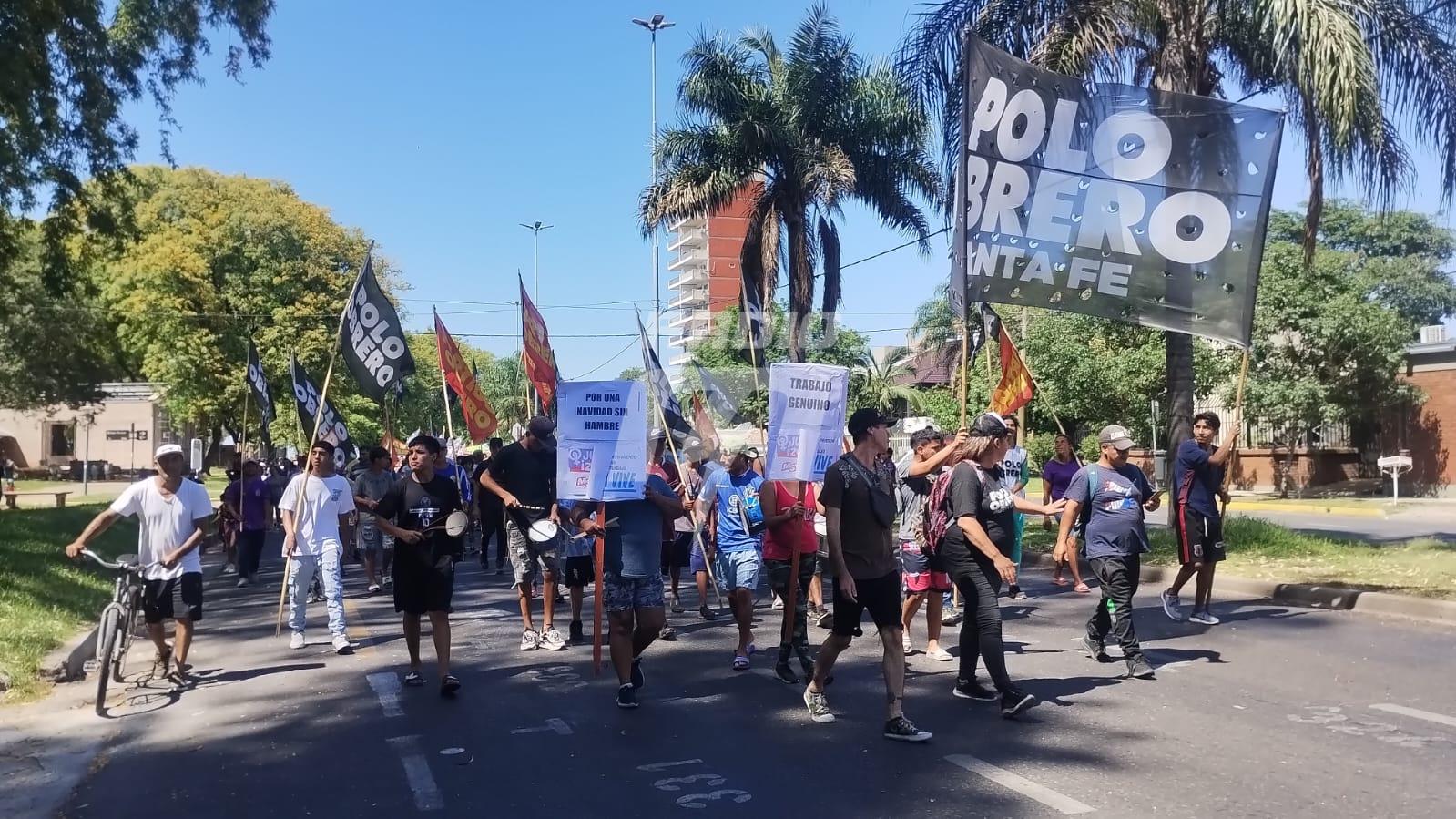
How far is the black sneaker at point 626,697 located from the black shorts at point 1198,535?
498cm

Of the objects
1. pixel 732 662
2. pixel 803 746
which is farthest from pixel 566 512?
pixel 803 746

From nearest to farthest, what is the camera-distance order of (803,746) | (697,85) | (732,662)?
(803,746)
(732,662)
(697,85)

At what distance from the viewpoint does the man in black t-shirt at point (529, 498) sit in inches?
370

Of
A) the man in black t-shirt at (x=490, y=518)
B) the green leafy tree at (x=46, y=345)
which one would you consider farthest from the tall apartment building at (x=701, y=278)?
the man in black t-shirt at (x=490, y=518)

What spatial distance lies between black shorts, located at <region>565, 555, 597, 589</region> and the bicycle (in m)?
3.07

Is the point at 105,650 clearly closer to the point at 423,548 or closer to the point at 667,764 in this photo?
the point at 423,548

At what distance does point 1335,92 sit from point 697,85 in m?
13.3

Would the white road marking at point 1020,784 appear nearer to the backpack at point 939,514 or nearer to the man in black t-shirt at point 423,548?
the backpack at point 939,514

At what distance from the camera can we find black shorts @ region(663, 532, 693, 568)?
11406mm

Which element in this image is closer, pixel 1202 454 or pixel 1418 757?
pixel 1418 757

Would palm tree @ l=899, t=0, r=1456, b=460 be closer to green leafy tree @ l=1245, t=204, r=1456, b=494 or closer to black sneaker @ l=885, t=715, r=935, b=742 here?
black sneaker @ l=885, t=715, r=935, b=742

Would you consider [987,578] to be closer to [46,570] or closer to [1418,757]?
[1418,757]

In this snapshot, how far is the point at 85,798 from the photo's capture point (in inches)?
229

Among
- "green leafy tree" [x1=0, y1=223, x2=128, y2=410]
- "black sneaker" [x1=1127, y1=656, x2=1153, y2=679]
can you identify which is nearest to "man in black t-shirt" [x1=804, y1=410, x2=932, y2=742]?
"black sneaker" [x1=1127, y1=656, x2=1153, y2=679]
